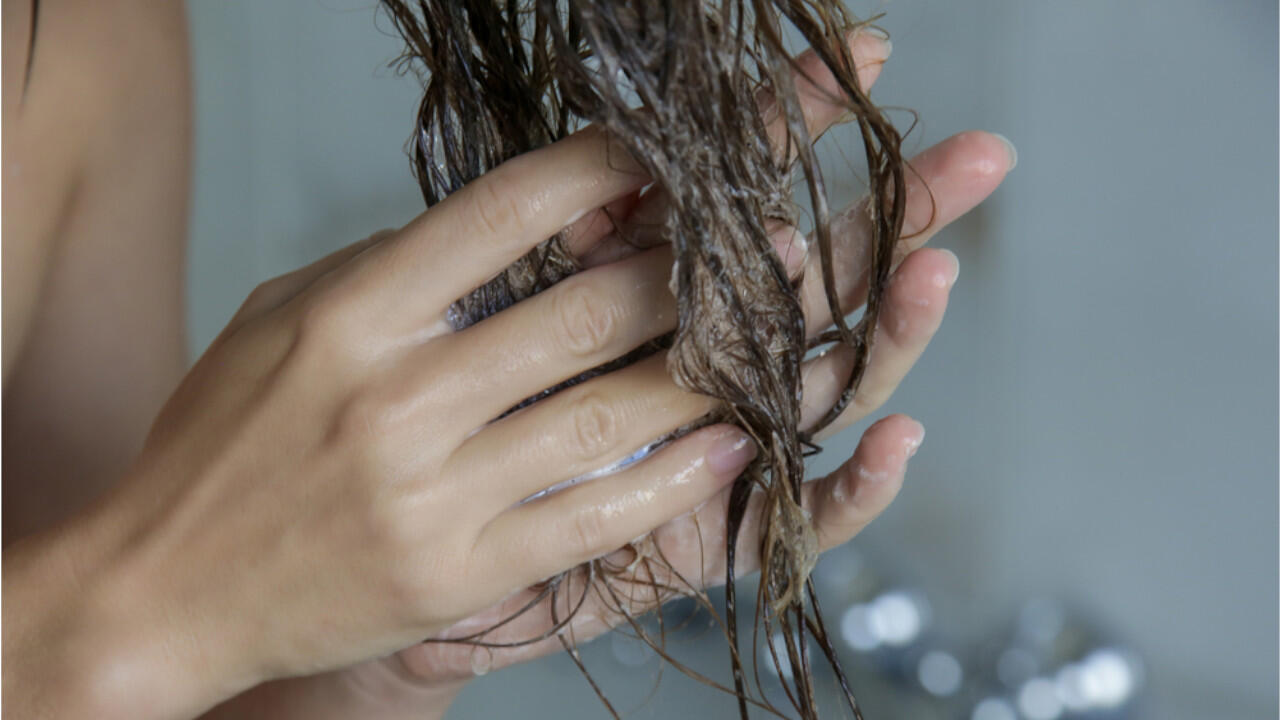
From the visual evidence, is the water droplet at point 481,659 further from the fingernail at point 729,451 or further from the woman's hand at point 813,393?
the fingernail at point 729,451

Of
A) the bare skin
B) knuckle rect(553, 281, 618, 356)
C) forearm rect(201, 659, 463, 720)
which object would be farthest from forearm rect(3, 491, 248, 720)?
knuckle rect(553, 281, 618, 356)

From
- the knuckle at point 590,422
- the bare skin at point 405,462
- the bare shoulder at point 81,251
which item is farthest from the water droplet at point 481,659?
the bare shoulder at point 81,251

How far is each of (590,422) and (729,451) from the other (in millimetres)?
84

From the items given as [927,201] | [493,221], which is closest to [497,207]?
[493,221]

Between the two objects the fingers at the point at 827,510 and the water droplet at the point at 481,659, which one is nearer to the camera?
the fingers at the point at 827,510

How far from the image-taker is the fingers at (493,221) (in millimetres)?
447

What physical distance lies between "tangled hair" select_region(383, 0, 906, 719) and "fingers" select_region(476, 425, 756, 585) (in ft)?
0.07

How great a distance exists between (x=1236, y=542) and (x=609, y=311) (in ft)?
3.21

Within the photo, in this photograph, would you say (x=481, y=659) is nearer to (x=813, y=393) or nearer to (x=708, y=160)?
(x=813, y=393)

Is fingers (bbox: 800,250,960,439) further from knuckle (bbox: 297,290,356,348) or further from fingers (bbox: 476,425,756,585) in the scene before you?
knuckle (bbox: 297,290,356,348)

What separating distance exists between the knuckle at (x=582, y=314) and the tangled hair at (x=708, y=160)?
4cm

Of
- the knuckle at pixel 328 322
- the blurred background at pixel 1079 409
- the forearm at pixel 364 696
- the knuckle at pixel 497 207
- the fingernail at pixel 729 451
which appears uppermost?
the knuckle at pixel 497 207

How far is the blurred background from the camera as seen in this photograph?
1.08m

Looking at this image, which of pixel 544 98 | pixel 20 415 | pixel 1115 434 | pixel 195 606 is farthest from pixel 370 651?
pixel 1115 434
